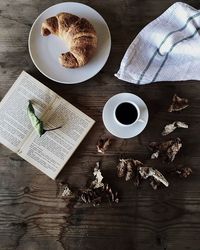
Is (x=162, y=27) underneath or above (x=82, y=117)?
above

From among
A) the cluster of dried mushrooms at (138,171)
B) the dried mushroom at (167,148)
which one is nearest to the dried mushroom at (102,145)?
the cluster of dried mushrooms at (138,171)

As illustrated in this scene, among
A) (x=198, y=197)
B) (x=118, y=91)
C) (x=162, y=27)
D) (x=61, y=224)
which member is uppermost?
(x=162, y=27)

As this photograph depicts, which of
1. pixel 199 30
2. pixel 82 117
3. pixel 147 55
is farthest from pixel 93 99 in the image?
pixel 199 30

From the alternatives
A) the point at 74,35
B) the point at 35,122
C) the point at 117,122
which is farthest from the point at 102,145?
the point at 74,35

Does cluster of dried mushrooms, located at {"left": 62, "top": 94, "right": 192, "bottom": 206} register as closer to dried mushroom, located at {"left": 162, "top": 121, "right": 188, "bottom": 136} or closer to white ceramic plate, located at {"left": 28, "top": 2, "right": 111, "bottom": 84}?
dried mushroom, located at {"left": 162, "top": 121, "right": 188, "bottom": 136}

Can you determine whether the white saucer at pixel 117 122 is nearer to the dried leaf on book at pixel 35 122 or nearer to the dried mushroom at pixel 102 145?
the dried mushroom at pixel 102 145

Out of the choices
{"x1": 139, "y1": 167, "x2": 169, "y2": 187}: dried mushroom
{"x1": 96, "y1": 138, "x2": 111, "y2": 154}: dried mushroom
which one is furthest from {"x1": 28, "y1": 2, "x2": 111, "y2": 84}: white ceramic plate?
{"x1": 139, "y1": 167, "x2": 169, "y2": 187}: dried mushroom

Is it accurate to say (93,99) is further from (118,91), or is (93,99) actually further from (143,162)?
(143,162)
